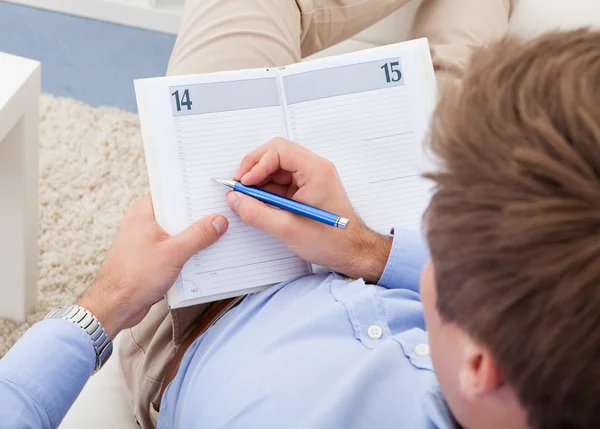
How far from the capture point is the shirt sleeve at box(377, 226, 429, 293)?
0.73m

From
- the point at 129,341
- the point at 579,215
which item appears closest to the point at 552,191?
the point at 579,215

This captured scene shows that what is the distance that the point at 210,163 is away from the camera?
2.39 ft

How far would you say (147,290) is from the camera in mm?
691

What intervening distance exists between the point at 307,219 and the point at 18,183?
529 millimetres

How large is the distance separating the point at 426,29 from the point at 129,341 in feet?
2.31

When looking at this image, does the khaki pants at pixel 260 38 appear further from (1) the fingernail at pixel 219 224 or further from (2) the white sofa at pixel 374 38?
(1) the fingernail at pixel 219 224

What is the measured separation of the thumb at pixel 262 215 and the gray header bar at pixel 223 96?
0.12 m

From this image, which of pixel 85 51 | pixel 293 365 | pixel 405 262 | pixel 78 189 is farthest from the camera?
pixel 85 51

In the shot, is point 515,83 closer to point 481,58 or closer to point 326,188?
point 481,58

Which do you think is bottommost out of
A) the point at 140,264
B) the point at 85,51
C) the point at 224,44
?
the point at 140,264

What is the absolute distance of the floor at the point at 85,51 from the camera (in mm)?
1507

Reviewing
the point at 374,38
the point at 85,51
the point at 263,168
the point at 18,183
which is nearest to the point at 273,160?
the point at 263,168

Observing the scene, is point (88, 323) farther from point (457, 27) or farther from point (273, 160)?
point (457, 27)

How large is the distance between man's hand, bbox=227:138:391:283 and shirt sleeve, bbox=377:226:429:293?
0.02 m
